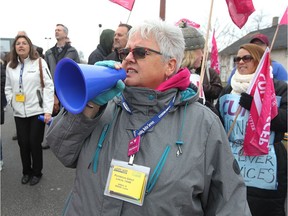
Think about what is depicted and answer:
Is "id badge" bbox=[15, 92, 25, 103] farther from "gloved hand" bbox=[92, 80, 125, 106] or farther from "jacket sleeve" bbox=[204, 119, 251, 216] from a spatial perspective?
"jacket sleeve" bbox=[204, 119, 251, 216]

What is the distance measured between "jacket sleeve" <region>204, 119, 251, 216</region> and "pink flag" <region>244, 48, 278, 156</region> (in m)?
0.97

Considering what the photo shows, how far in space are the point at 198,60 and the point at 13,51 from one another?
2.60 meters

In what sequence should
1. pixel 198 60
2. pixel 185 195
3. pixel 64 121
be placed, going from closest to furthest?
1. pixel 185 195
2. pixel 64 121
3. pixel 198 60

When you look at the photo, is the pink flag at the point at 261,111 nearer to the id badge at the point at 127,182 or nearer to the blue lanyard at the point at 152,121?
the blue lanyard at the point at 152,121

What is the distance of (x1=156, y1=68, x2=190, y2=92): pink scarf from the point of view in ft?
4.85

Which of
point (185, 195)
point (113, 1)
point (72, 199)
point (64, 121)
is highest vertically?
point (113, 1)

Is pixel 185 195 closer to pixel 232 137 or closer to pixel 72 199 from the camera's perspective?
pixel 72 199

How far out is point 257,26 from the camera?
4088 centimetres

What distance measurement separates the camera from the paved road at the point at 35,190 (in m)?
3.28

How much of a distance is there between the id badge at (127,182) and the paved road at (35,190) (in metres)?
2.16

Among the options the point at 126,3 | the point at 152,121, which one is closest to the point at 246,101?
the point at 152,121

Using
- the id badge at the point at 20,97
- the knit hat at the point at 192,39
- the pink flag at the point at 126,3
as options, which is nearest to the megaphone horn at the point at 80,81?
the knit hat at the point at 192,39

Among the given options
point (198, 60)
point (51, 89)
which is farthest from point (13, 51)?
point (198, 60)

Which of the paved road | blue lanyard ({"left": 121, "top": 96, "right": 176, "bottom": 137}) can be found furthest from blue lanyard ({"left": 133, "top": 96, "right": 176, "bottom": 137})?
the paved road
